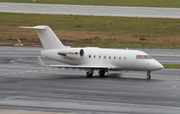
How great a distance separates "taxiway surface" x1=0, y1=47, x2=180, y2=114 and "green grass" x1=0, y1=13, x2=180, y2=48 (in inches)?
1023

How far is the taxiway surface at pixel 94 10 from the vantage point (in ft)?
304

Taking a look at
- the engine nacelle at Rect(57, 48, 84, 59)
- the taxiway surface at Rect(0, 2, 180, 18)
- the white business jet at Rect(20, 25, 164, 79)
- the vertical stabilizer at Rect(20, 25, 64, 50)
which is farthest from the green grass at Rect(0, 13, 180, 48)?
the engine nacelle at Rect(57, 48, 84, 59)

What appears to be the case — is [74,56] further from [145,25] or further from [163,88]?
[145,25]

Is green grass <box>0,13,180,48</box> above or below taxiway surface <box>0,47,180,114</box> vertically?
above

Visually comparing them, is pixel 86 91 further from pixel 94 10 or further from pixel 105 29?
pixel 94 10

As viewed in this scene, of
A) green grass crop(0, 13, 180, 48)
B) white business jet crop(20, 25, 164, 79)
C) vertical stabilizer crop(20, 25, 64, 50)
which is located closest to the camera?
white business jet crop(20, 25, 164, 79)

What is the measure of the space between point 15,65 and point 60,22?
4372 centimetres

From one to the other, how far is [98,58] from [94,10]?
216 ft

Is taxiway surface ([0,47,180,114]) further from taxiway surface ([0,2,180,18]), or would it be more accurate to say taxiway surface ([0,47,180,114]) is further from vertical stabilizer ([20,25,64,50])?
taxiway surface ([0,2,180,18])

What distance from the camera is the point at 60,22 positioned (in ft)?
280

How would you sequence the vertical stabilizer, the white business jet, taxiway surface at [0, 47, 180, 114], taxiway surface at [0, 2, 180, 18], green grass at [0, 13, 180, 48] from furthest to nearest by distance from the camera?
taxiway surface at [0, 2, 180, 18], green grass at [0, 13, 180, 48], the vertical stabilizer, the white business jet, taxiway surface at [0, 47, 180, 114]

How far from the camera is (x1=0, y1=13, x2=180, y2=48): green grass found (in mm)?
67062

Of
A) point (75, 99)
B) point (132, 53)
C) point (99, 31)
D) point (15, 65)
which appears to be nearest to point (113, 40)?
point (99, 31)

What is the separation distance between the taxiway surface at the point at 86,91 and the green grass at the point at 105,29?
85.3 feet
